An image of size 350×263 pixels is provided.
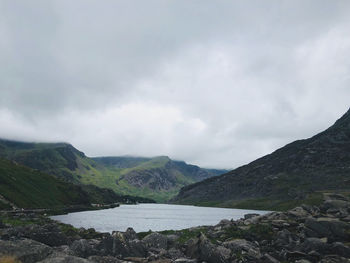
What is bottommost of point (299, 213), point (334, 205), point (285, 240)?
point (285, 240)

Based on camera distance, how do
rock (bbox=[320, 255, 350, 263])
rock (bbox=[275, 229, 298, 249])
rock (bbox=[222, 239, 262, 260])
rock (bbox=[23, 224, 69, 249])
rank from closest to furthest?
rock (bbox=[320, 255, 350, 263]), rock (bbox=[222, 239, 262, 260]), rock (bbox=[23, 224, 69, 249]), rock (bbox=[275, 229, 298, 249])

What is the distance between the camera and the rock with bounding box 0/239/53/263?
21672 mm

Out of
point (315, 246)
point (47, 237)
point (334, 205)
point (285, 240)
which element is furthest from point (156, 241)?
point (334, 205)

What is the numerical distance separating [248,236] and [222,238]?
466cm

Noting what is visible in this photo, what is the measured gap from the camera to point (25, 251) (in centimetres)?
2228

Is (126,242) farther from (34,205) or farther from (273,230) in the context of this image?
(34,205)

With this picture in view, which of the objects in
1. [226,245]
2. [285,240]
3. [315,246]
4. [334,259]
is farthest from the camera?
[285,240]

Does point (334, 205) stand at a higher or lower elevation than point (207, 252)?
higher

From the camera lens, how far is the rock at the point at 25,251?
21672 millimetres

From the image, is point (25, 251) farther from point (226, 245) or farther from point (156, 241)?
point (226, 245)

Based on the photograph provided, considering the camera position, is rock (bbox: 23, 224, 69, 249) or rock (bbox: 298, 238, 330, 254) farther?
rock (bbox: 23, 224, 69, 249)

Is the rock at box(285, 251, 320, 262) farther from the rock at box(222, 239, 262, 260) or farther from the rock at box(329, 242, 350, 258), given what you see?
the rock at box(222, 239, 262, 260)

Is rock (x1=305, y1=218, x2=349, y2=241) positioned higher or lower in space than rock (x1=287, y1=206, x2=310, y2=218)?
lower

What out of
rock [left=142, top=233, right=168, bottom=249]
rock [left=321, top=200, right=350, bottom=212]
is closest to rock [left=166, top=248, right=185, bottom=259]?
rock [left=142, top=233, right=168, bottom=249]
